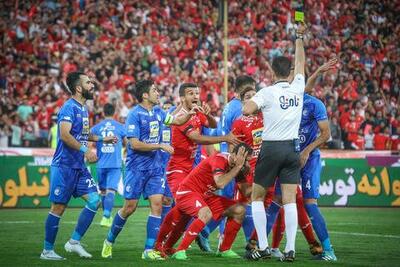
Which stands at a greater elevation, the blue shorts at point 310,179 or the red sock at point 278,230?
the blue shorts at point 310,179

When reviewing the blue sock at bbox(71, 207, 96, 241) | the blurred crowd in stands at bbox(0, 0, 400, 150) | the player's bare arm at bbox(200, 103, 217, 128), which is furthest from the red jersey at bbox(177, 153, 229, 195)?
the blurred crowd in stands at bbox(0, 0, 400, 150)

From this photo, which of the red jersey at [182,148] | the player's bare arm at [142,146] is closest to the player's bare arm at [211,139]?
the red jersey at [182,148]

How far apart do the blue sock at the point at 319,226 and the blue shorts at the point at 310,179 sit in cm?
17

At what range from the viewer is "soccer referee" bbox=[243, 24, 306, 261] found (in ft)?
35.3

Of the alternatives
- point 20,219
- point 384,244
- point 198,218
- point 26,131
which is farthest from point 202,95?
point 198,218

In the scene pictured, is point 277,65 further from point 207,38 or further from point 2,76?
point 207,38

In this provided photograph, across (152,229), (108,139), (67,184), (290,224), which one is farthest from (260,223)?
(67,184)

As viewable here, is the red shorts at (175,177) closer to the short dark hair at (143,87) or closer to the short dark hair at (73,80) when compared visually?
the short dark hair at (143,87)

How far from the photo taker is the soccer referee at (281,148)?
35.3ft

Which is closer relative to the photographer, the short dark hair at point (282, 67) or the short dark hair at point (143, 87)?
the short dark hair at point (282, 67)

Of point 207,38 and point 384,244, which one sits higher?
point 207,38

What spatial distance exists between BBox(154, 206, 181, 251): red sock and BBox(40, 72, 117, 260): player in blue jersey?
0.97m

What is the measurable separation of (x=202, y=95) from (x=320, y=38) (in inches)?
270

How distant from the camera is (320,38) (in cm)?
3266
